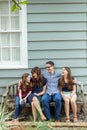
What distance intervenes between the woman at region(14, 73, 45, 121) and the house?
0.76m

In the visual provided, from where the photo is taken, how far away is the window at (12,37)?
9211 mm

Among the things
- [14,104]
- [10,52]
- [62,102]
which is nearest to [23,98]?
[14,104]

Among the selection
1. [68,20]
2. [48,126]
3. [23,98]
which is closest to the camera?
[48,126]

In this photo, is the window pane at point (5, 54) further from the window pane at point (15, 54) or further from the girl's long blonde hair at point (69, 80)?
the girl's long blonde hair at point (69, 80)

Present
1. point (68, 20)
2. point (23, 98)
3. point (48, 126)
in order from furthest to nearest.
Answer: point (68, 20) → point (23, 98) → point (48, 126)

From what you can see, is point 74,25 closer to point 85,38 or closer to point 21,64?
point 85,38

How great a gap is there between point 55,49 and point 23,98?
1.43 meters

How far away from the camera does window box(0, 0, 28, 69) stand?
921 cm

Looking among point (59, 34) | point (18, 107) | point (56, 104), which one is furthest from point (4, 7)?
point (56, 104)

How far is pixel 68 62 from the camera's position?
30.3ft

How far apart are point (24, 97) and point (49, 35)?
1559 millimetres

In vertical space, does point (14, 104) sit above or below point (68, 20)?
below

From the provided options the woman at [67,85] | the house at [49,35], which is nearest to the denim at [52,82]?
the woman at [67,85]

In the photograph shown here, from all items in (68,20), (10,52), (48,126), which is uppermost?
(68,20)
